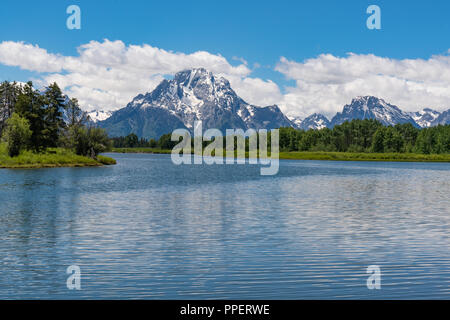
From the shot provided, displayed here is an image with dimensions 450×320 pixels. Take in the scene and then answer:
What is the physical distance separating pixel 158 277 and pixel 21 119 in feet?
386

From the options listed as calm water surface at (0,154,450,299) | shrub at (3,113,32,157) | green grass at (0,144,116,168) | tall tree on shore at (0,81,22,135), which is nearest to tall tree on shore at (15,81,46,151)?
green grass at (0,144,116,168)

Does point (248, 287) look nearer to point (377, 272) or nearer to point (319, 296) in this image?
point (319, 296)

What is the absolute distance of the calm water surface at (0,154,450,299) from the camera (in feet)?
59.0

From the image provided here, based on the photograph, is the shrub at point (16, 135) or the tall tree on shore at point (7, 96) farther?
the tall tree on shore at point (7, 96)

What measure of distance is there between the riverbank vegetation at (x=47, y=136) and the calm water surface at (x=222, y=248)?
7533 centimetres

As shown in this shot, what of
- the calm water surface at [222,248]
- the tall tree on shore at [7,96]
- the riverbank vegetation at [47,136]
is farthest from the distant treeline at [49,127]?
the calm water surface at [222,248]

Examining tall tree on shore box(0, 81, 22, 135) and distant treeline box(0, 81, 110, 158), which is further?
tall tree on shore box(0, 81, 22, 135)

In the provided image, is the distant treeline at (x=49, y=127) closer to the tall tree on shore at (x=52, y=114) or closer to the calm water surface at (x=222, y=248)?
the tall tree on shore at (x=52, y=114)

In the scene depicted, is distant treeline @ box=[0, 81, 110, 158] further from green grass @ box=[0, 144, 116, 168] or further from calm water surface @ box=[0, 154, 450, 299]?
calm water surface @ box=[0, 154, 450, 299]

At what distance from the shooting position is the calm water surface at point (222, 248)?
1798 cm

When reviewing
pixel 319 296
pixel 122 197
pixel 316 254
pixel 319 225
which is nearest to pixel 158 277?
pixel 319 296

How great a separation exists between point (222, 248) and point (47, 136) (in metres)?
122

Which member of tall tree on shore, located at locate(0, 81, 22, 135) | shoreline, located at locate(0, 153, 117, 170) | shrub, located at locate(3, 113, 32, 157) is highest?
tall tree on shore, located at locate(0, 81, 22, 135)

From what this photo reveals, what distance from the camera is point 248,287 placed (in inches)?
709
